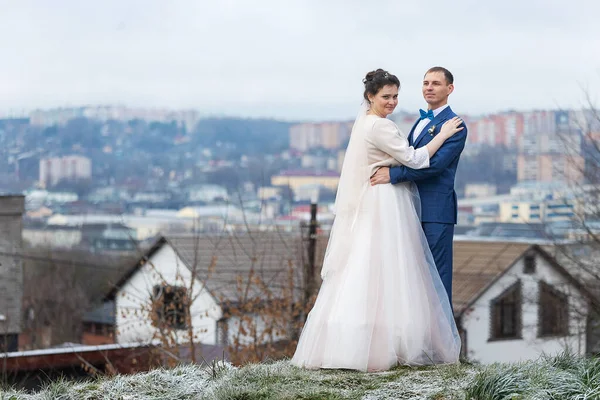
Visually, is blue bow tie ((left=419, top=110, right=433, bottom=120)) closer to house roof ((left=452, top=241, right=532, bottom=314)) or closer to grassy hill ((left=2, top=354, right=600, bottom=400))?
grassy hill ((left=2, top=354, right=600, bottom=400))

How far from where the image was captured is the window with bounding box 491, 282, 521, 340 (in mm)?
41625

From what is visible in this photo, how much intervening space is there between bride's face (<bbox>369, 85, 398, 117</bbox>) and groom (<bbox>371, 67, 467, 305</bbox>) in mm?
288

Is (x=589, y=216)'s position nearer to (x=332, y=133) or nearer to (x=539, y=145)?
(x=539, y=145)

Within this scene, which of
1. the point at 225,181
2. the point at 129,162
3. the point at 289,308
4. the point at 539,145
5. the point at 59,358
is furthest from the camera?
the point at 129,162

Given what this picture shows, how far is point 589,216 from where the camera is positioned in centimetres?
2986

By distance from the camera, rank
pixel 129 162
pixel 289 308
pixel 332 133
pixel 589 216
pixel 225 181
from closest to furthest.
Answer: pixel 289 308 → pixel 589 216 → pixel 225 181 → pixel 129 162 → pixel 332 133

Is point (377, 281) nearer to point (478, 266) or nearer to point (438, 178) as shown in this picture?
point (438, 178)

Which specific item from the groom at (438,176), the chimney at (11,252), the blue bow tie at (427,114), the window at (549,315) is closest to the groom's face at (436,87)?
the groom at (438,176)

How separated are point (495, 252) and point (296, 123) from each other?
193 feet

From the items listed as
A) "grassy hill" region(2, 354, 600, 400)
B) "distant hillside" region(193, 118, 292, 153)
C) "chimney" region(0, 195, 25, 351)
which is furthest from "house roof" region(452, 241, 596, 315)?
"distant hillside" region(193, 118, 292, 153)

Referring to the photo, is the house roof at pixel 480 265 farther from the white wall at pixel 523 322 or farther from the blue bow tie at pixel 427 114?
the blue bow tie at pixel 427 114

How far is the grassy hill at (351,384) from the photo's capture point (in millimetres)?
6301

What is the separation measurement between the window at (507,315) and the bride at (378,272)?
112 feet

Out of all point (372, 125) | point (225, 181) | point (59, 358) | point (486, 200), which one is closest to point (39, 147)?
point (225, 181)
